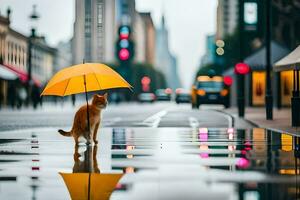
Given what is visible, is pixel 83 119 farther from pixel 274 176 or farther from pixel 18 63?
pixel 18 63

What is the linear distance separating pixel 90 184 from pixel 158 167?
2361 mm

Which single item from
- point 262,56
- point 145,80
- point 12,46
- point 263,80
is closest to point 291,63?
point 262,56

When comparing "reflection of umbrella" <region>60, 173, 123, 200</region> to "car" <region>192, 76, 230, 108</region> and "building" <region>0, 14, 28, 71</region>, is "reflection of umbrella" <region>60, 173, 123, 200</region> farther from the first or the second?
"building" <region>0, 14, 28, 71</region>

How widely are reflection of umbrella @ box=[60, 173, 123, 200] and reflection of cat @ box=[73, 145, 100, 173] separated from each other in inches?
21.7

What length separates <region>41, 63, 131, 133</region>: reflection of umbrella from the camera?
14226mm

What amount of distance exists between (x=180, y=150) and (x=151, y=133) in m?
6.33

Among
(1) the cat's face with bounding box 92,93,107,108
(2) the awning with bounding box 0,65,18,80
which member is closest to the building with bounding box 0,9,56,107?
(2) the awning with bounding box 0,65,18,80

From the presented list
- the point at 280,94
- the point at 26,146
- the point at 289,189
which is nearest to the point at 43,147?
the point at 26,146

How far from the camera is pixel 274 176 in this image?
9852mm

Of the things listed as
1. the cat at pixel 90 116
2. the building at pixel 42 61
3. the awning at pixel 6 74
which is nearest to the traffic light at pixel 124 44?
the awning at pixel 6 74

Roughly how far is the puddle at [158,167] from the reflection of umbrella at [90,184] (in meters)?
0.02

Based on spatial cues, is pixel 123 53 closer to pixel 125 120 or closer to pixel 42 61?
pixel 42 61

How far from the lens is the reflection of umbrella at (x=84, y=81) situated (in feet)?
46.7

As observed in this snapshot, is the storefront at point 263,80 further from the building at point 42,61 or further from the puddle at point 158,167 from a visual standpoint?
the building at point 42,61
